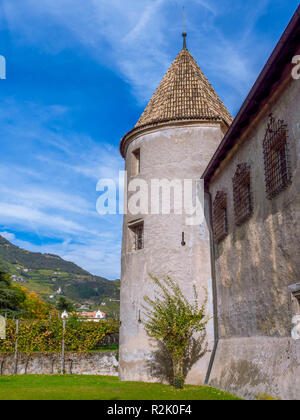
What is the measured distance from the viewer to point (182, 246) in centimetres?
1491

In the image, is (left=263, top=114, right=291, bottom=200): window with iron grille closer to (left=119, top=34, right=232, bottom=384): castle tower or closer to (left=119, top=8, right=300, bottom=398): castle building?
(left=119, top=8, right=300, bottom=398): castle building

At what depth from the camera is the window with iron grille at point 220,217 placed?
12.8 metres

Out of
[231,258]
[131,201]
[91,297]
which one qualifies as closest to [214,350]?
[231,258]

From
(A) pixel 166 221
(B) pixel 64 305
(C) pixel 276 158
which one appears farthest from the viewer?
(B) pixel 64 305

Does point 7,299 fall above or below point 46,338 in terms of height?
above

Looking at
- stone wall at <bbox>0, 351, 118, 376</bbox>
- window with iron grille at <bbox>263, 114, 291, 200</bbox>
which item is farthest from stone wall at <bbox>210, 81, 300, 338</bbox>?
stone wall at <bbox>0, 351, 118, 376</bbox>

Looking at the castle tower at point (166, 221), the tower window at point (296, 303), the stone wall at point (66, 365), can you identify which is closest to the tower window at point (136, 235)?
the castle tower at point (166, 221)

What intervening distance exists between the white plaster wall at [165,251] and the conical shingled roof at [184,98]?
56 cm

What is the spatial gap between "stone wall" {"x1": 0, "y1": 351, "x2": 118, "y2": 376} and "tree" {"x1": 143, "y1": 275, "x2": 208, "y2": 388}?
836cm

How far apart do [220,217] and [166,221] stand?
2.71 meters

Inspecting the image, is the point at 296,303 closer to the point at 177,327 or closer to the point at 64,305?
the point at 177,327

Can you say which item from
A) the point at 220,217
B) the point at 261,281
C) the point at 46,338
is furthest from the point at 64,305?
the point at 261,281

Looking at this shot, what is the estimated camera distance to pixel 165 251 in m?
15.0
